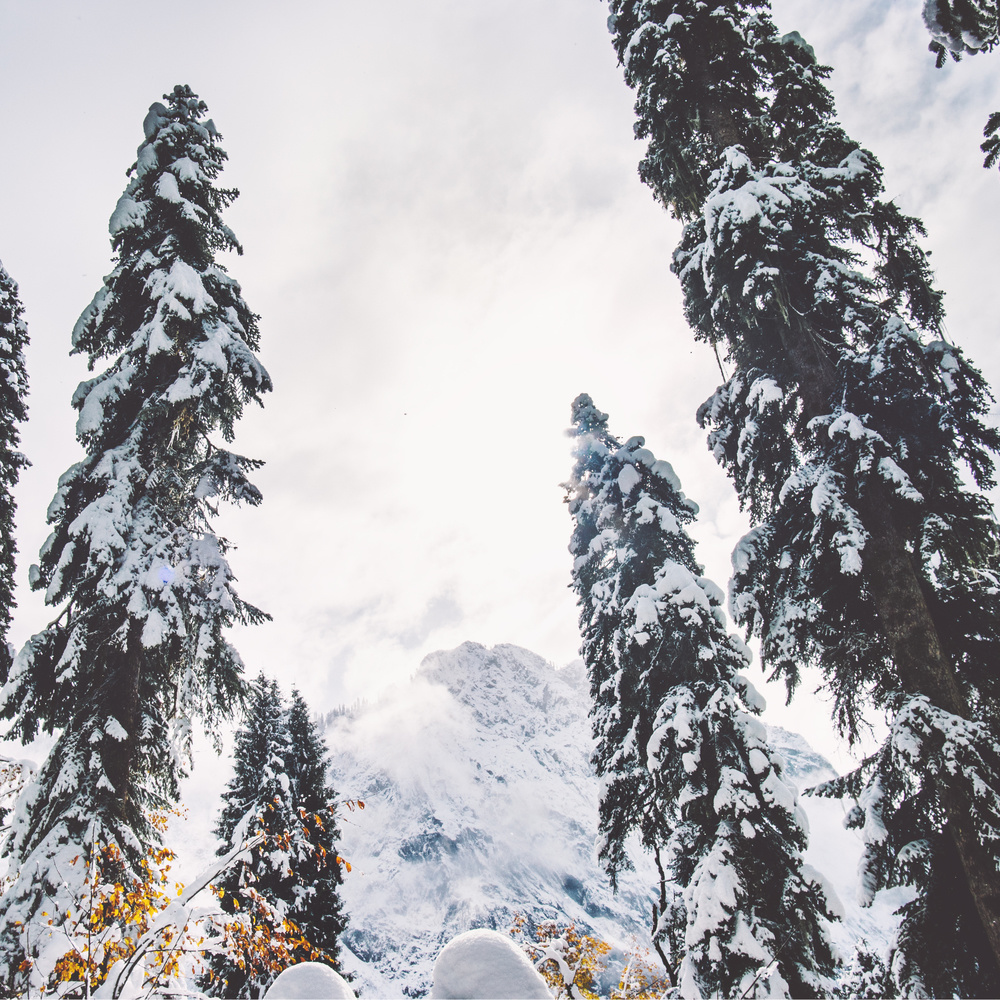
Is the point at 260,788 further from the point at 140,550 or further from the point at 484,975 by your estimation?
the point at 484,975

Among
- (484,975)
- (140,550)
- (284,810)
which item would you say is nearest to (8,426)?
(140,550)

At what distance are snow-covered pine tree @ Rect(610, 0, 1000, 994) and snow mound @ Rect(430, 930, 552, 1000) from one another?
4.26 meters

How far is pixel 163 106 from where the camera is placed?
34.7ft

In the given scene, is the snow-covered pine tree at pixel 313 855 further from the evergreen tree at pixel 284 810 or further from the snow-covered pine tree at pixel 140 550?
the snow-covered pine tree at pixel 140 550

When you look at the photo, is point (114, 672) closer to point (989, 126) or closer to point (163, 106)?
point (163, 106)

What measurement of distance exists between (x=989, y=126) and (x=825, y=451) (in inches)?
147

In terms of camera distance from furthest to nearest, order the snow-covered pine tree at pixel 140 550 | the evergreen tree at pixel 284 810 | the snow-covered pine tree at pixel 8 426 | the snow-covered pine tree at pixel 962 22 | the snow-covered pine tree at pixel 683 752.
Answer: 1. the evergreen tree at pixel 284 810
2. the snow-covered pine tree at pixel 8 426
3. the snow-covered pine tree at pixel 683 752
4. the snow-covered pine tree at pixel 140 550
5. the snow-covered pine tree at pixel 962 22

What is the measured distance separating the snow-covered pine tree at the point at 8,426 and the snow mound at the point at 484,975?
13942 millimetres

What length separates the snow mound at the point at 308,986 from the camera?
3850mm

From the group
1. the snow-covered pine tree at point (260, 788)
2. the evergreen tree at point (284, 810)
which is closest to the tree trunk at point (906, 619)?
the evergreen tree at point (284, 810)

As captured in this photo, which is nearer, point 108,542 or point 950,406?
point 950,406

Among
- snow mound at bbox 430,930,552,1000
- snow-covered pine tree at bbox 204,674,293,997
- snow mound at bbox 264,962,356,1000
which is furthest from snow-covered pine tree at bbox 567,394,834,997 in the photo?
snow-covered pine tree at bbox 204,674,293,997

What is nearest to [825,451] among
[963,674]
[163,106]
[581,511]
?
[963,674]

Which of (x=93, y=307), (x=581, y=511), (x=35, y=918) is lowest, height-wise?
(x=35, y=918)
